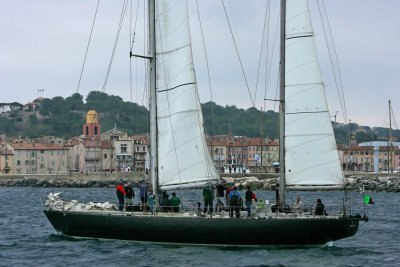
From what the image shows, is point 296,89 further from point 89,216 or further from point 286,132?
point 89,216

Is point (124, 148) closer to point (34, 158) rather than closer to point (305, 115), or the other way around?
point (34, 158)

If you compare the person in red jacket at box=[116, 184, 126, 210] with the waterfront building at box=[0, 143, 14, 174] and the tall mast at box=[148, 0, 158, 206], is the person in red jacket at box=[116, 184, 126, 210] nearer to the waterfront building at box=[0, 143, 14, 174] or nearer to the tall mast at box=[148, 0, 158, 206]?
the tall mast at box=[148, 0, 158, 206]

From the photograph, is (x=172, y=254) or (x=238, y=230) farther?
(x=238, y=230)

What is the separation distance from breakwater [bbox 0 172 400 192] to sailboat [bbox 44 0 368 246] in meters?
56.5

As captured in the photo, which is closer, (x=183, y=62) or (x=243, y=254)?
(x=243, y=254)

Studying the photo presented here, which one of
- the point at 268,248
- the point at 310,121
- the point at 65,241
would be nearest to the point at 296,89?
the point at 310,121

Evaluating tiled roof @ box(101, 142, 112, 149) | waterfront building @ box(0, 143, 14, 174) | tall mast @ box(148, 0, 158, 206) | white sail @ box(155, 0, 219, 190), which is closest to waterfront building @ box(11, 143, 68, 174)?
waterfront building @ box(0, 143, 14, 174)

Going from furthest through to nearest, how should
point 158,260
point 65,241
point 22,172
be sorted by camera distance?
1. point 22,172
2. point 65,241
3. point 158,260

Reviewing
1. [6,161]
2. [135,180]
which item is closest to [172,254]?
[135,180]

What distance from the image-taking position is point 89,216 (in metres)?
25.8

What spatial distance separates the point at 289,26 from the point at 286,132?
3974 millimetres

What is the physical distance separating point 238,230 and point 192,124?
4.36 m

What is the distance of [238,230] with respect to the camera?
78.8 ft

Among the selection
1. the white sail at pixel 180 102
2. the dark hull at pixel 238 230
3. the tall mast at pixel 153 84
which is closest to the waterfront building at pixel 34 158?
the tall mast at pixel 153 84
